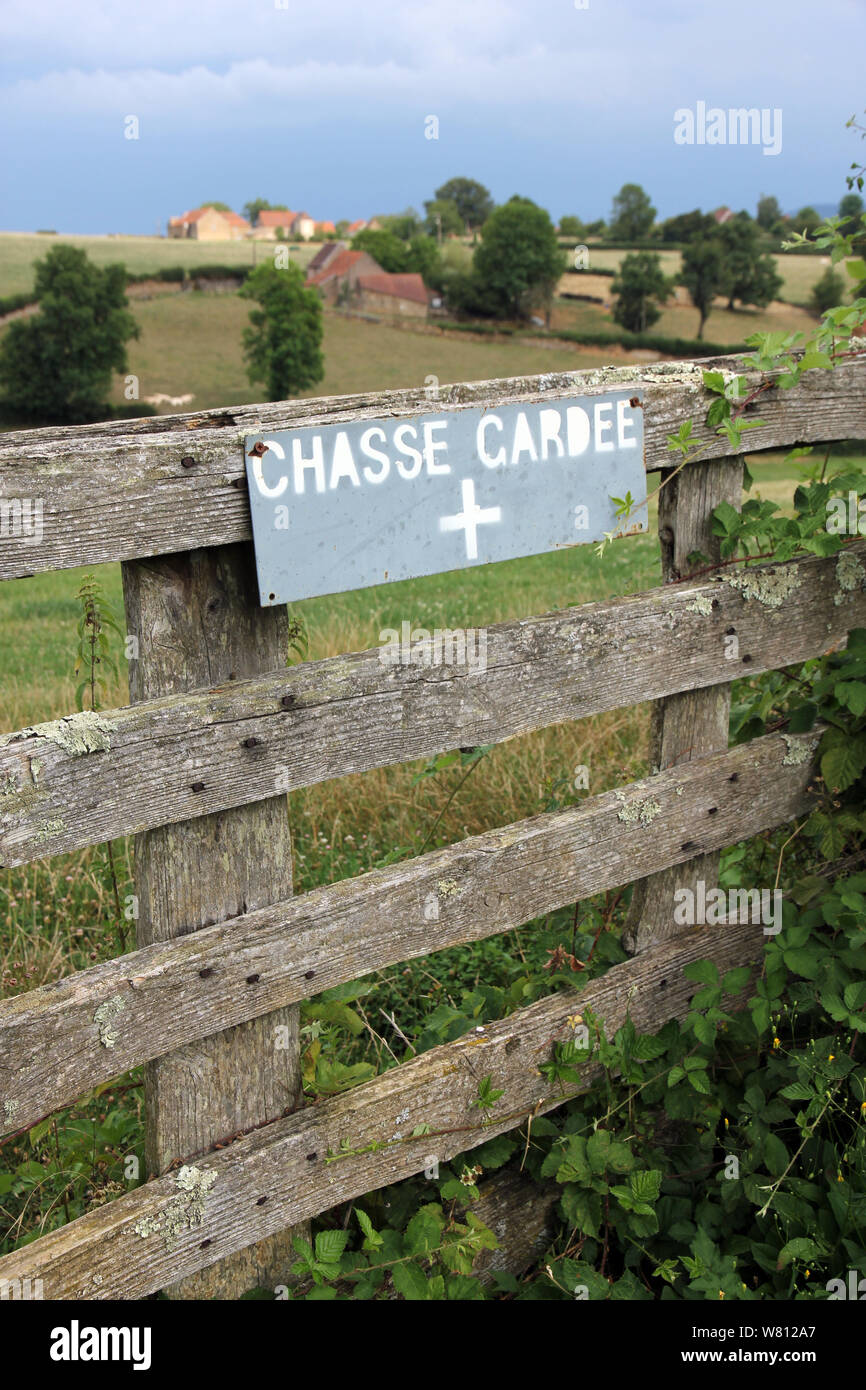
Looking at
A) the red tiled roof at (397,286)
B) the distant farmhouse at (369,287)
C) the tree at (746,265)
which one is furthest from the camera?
the red tiled roof at (397,286)

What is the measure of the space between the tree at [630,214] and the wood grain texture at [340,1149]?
387ft

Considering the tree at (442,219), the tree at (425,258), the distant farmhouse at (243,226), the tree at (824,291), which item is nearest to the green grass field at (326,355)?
the tree at (425,258)

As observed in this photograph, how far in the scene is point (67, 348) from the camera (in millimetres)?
66188

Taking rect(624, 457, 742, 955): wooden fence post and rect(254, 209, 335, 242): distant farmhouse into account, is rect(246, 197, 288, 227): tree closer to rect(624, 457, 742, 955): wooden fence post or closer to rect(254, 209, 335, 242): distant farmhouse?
rect(254, 209, 335, 242): distant farmhouse

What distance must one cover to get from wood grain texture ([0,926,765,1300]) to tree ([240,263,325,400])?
217 ft

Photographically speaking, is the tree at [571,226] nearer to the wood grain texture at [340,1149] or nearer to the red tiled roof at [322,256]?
the red tiled roof at [322,256]

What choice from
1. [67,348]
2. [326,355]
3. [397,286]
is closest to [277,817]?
[67,348]

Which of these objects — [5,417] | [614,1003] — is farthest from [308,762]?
[5,417]

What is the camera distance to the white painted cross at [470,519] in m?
2.41

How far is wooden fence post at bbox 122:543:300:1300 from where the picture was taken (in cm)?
214

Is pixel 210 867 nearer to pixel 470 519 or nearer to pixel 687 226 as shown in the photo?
pixel 470 519

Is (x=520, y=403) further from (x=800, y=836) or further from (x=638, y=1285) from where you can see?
(x=638, y=1285)

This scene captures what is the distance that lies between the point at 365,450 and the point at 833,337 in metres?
1.46

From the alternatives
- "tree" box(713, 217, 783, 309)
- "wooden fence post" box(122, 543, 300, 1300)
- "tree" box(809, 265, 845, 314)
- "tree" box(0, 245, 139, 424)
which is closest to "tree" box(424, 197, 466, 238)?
"tree" box(713, 217, 783, 309)
